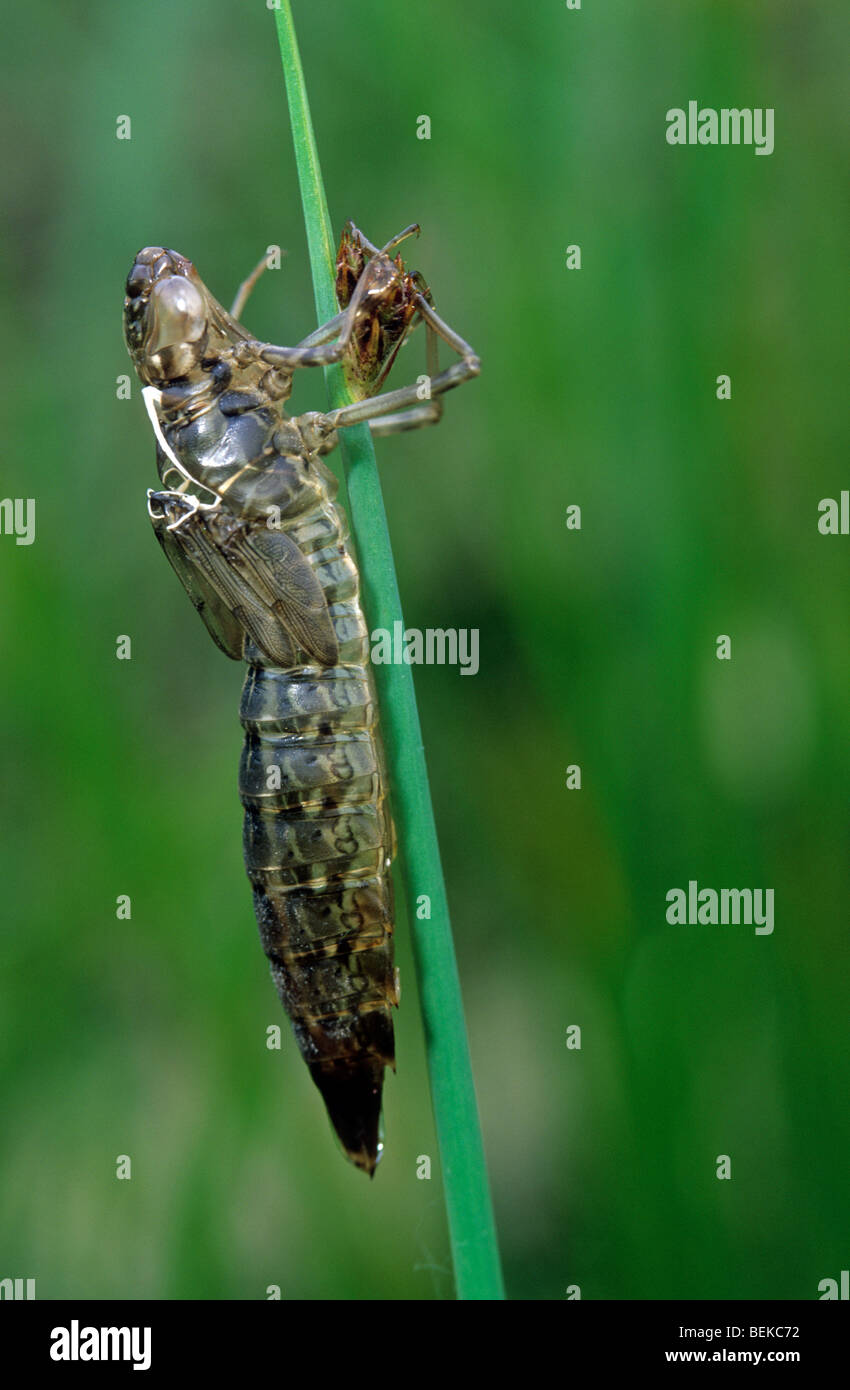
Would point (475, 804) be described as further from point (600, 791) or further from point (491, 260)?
point (491, 260)

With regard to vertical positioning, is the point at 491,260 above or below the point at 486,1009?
above

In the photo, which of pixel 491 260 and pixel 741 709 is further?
pixel 491 260

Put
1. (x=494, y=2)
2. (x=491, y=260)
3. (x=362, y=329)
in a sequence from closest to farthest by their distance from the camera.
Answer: (x=362, y=329), (x=494, y=2), (x=491, y=260)

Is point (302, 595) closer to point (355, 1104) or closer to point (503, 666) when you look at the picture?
point (503, 666)

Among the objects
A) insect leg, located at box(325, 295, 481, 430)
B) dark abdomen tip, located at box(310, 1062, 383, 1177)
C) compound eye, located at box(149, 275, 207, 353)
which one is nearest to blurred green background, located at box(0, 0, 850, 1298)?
insect leg, located at box(325, 295, 481, 430)

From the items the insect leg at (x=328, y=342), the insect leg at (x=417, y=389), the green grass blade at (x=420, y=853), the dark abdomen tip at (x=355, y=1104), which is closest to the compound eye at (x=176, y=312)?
the insect leg at (x=328, y=342)

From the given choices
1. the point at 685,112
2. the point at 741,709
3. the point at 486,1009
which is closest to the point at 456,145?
the point at 685,112

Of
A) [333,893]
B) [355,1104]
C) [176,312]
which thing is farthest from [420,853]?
[176,312]
